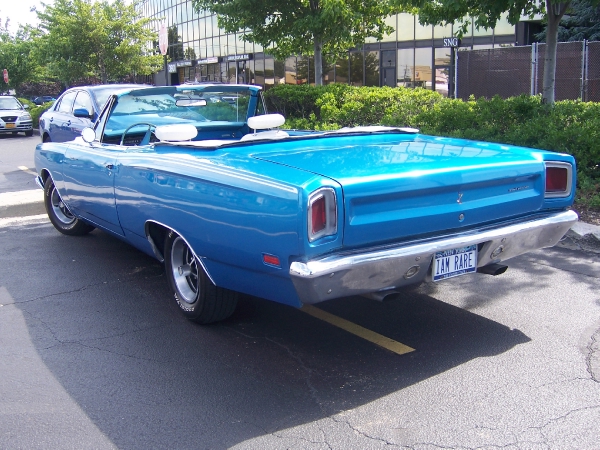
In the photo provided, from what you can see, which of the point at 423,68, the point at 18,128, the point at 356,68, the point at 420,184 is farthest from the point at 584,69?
the point at 18,128

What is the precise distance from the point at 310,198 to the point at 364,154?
3.35 ft

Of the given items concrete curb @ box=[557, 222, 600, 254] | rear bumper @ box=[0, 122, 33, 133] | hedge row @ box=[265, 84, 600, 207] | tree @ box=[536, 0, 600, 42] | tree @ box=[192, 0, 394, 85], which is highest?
tree @ box=[536, 0, 600, 42]

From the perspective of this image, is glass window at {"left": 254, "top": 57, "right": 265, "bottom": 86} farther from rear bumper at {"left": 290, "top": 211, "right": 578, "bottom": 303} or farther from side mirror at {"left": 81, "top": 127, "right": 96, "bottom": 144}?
rear bumper at {"left": 290, "top": 211, "right": 578, "bottom": 303}

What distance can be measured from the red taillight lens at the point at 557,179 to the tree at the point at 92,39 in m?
20.7

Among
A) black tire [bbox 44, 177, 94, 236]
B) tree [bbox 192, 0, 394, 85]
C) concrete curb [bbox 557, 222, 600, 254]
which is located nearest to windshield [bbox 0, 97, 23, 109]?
tree [bbox 192, 0, 394, 85]

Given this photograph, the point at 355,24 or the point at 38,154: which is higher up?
the point at 355,24

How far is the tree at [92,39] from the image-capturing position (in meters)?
22.6

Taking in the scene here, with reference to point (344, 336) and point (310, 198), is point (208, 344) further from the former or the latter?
point (310, 198)

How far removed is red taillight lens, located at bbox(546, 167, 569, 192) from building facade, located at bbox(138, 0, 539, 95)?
39.5 feet

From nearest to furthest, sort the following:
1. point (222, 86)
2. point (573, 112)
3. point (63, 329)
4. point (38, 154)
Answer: point (63, 329)
point (222, 86)
point (38, 154)
point (573, 112)

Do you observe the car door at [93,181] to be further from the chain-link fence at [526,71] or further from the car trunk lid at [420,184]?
the chain-link fence at [526,71]

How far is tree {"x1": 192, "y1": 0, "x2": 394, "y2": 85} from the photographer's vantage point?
518 inches

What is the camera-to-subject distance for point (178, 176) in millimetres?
4164

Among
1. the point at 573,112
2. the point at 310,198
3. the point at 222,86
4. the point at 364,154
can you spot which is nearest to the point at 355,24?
the point at 573,112
